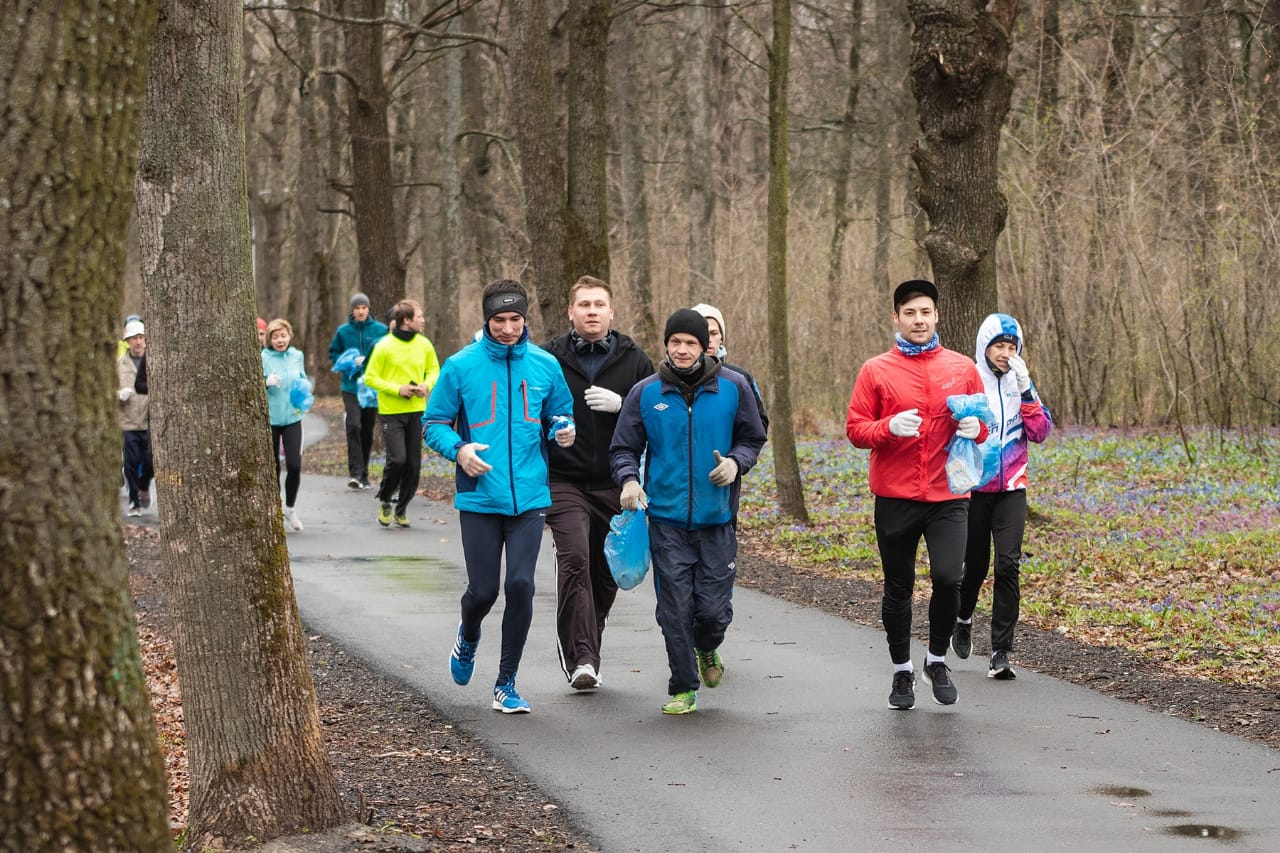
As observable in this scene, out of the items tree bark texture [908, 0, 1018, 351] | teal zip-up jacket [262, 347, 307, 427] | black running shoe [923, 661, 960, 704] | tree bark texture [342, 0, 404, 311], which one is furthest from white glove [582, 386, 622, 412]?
tree bark texture [342, 0, 404, 311]

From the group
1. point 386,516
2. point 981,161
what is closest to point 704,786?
point 981,161

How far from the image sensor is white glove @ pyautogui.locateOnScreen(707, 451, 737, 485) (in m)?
7.66

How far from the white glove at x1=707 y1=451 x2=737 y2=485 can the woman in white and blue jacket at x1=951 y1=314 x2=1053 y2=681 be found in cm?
162

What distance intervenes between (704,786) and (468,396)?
7.85 feet

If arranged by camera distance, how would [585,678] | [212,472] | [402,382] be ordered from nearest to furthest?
[212,472], [585,678], [402,382]

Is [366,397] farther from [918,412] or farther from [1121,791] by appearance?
[1121,791]

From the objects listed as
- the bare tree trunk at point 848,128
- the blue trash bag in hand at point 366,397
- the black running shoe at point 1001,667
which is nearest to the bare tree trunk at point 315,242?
the bare tree trunk at point 848,128

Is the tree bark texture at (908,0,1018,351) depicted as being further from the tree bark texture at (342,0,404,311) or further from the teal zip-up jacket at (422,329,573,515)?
the tree bark texture at (342,0,404,311)

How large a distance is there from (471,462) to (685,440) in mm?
1059

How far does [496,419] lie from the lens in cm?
786

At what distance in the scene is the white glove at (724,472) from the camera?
301 inches

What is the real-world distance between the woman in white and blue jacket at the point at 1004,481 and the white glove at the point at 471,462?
273 cm

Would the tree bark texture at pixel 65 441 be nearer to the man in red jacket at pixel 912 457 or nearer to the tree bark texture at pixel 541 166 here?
the man in red jacket at pixel 912 457

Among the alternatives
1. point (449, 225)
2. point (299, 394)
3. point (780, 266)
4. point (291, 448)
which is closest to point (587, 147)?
point (780, 266)
